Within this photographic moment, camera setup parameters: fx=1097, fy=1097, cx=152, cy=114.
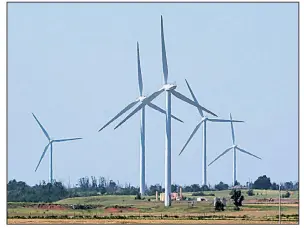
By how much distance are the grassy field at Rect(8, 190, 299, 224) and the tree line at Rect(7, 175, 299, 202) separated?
4.28 m

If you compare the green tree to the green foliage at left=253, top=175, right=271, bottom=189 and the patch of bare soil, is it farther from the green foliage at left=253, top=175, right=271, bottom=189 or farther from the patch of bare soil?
the patch of bare soil

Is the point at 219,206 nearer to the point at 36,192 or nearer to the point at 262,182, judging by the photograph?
the point at 36,192

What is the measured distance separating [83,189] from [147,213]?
38640mm

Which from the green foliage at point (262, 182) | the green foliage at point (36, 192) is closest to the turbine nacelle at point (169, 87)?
the green foliage at point (36, 192)

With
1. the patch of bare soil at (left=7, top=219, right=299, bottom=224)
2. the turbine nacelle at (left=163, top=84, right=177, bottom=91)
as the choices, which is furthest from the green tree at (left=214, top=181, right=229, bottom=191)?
the patch of bare soil at (left=7, top=219, right=299, bottom=224)

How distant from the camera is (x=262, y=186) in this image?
99.8 metres

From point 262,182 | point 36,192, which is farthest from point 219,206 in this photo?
point 262,182

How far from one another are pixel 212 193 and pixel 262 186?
37.8 feet

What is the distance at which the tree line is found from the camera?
82.5m

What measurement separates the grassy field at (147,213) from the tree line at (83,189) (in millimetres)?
4280

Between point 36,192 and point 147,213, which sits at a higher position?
point 36,192

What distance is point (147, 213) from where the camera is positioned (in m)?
65.0

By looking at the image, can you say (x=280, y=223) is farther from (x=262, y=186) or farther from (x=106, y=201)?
(x=262, y=186)

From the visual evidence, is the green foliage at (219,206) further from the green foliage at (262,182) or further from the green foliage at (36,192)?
the green foliage at (262,182)
